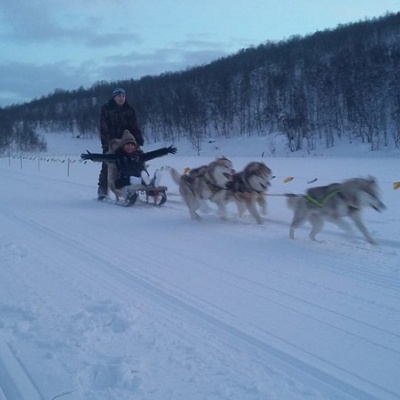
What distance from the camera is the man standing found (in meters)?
11.9

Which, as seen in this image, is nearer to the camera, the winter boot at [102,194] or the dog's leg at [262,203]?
the dog's leg at [262,203]

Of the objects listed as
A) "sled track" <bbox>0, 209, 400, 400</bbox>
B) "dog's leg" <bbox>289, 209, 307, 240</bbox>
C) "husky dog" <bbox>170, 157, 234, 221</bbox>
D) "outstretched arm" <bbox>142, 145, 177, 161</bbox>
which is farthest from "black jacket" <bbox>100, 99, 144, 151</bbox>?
"sled track" <bbox>0, 209, 400, 400</bbox>

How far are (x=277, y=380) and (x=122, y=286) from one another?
222cm

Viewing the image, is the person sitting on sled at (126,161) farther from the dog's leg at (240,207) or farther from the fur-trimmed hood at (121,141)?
the dog's leg at (240,207)

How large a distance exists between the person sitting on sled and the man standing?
1.62ft

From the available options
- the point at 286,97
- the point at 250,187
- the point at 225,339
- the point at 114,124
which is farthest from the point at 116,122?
the point at 286,97

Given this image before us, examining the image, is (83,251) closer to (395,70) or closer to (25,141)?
(395,70)

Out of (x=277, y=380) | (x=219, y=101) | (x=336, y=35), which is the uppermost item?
(x=336, y=35)

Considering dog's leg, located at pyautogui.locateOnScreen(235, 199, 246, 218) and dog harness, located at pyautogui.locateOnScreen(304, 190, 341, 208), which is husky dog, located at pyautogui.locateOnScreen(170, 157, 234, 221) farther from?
dog harness, located at pyautogui.locateOnScreen(304, 190, 341, 208)

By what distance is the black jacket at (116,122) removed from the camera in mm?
11945

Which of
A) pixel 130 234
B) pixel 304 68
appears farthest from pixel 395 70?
pixel 130 234

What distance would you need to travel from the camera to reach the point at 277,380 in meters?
3.19

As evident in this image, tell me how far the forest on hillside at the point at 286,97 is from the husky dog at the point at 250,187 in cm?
3555

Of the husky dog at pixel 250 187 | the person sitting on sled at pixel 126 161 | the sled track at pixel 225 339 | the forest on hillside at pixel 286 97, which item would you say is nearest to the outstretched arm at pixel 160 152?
the person sitting on sled at pixel 126 161
